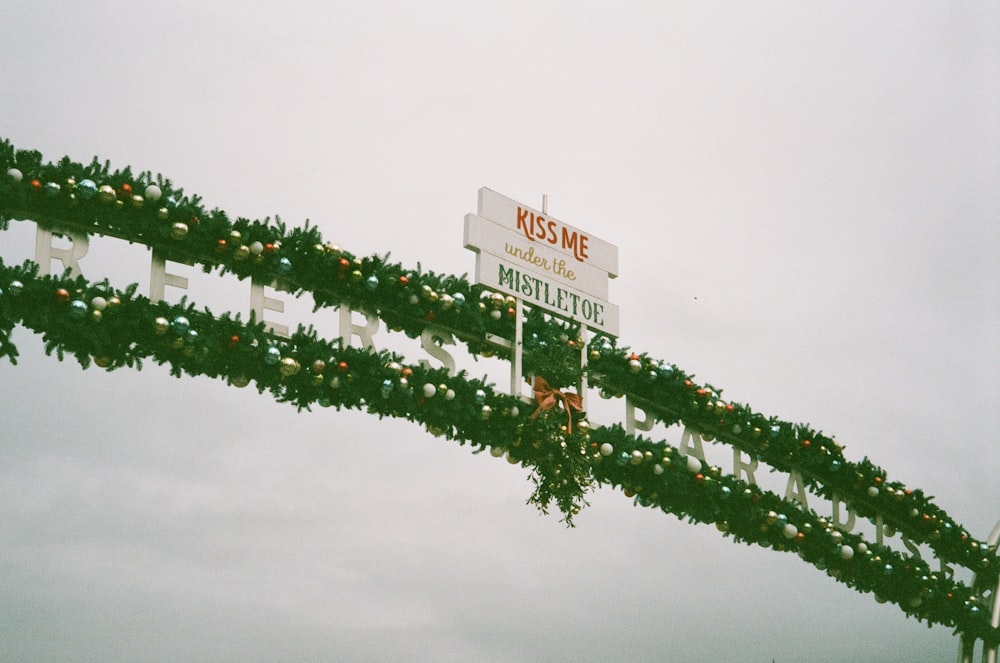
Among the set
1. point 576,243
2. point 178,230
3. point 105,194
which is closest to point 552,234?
point 576,243

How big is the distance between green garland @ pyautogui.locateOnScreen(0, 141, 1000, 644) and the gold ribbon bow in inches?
3.3

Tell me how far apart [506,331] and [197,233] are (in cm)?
239

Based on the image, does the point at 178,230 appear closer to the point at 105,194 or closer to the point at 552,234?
the point at 105,194

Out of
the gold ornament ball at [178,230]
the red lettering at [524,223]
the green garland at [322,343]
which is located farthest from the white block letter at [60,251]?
the red lettering at [524,223]

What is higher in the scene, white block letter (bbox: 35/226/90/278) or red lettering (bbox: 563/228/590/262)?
red lettering (bbox: 563/228/590/262)

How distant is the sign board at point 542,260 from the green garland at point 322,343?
0.61ft

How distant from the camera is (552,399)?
290 inches

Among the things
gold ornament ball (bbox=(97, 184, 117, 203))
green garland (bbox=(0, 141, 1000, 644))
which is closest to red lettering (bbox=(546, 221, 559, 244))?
green garland (bbox=(0, 141, 1000, 644))

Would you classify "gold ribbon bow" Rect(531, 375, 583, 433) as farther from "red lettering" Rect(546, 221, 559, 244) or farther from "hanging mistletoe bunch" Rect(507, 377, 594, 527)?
"red lettering" Rect(546, 221, 559, 244)

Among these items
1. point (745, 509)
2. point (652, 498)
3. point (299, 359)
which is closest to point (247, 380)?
point (299, 359)

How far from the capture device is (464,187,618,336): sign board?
24.2 feet

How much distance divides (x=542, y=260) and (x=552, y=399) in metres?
1.08

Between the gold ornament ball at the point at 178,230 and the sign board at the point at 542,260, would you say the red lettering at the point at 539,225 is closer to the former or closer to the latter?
the sign board at the point at 542,260

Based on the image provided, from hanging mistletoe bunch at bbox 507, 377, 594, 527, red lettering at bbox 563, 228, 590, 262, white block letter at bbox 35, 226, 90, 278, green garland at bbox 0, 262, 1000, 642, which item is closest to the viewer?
green garland at bbox 0, 262, 1000, 642
